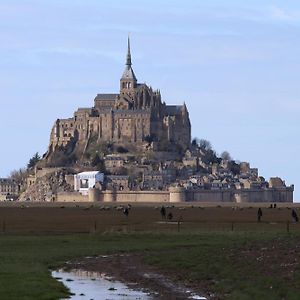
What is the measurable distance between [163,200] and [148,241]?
149863 mm

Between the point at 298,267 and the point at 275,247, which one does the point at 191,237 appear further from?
the point at 298,267

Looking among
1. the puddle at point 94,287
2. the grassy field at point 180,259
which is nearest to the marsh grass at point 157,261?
the grassy field at point 180,259

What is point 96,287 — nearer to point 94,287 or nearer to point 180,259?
point 94,287

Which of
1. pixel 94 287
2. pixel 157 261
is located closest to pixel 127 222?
pixel 157 261

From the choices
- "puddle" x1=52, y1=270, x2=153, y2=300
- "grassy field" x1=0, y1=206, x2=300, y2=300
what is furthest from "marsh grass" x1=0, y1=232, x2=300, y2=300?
"puddle" x1=52, y1=270, x2=153, y2=300

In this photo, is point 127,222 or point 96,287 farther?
point 127,222

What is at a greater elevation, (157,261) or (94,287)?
(157,261)

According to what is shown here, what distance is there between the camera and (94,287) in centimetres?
2928

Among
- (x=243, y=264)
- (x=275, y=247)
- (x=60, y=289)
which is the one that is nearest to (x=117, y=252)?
(x=275, y=247)

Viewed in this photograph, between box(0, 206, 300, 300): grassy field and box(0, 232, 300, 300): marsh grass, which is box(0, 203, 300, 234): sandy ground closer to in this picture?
box(0, 206, 300, 300): grassy field

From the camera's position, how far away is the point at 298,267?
3033 cm

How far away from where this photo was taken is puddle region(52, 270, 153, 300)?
2699 centimetres

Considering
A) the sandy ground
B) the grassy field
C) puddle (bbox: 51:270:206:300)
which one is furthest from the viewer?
the sandy ground

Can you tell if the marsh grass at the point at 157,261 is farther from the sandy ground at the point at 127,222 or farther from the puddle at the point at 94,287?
the sandy ground at the point at 127,222
